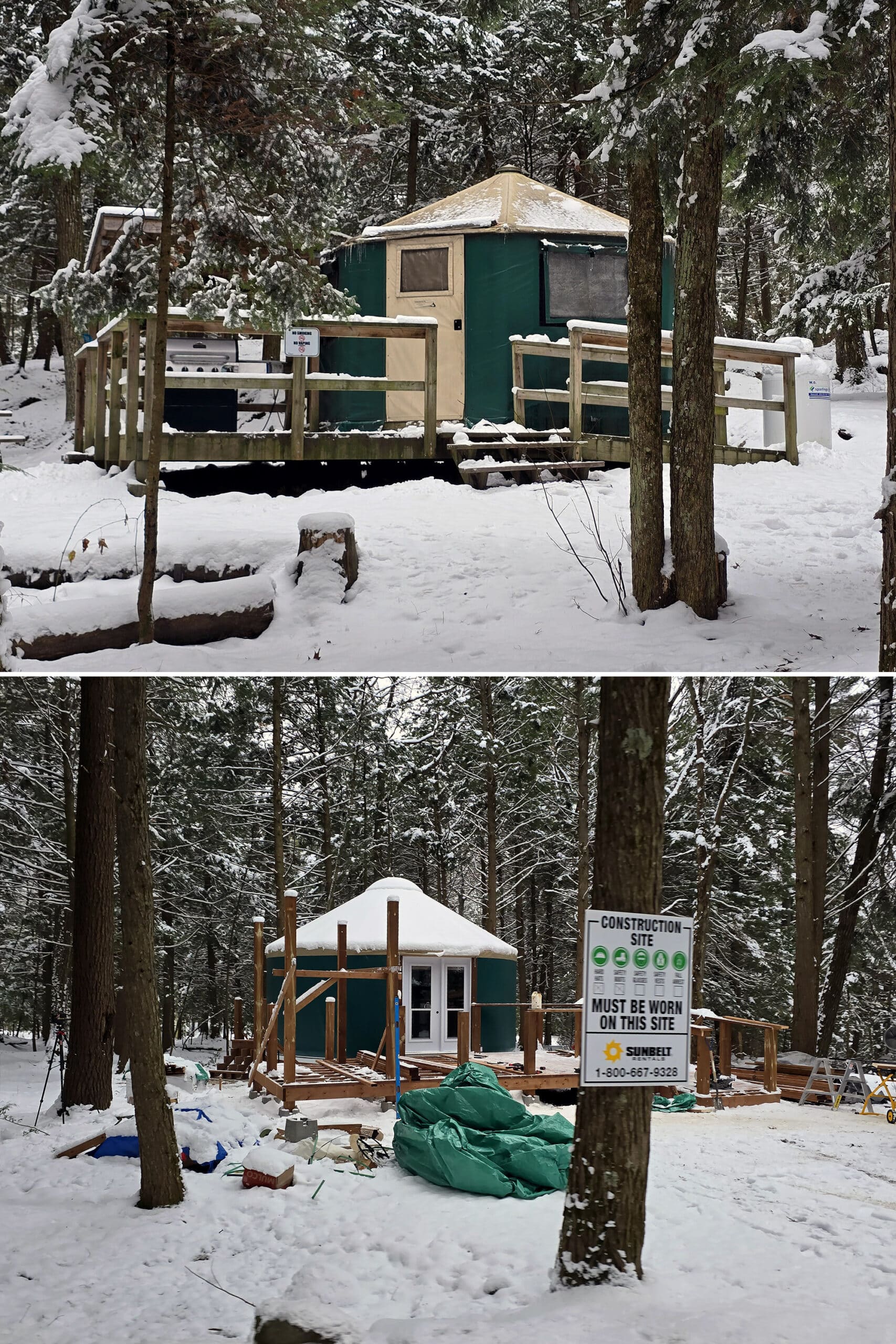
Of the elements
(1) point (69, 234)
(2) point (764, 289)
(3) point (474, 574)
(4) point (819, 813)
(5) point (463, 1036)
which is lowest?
(5) point (463, 1036)

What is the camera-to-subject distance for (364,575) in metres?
7.14

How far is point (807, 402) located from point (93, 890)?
8756 mm

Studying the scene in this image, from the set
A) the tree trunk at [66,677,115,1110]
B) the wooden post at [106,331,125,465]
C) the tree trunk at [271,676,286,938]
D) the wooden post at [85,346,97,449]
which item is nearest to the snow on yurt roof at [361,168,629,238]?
the wooden post at [85,346,97,449]

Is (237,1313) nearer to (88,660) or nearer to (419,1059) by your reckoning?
(88,660)

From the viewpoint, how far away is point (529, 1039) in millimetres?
11484

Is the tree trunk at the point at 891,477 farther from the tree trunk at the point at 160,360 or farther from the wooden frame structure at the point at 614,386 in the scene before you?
the wooden frame structure at the point at 614,386

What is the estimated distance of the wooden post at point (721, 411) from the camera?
11.5m

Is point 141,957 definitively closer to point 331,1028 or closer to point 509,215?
point 331,1028

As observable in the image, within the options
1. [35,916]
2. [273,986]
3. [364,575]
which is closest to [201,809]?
[35,916]

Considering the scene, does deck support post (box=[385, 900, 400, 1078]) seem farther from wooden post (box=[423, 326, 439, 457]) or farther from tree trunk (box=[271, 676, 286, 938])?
tree trunk (box=[271, 676, 286, 938])

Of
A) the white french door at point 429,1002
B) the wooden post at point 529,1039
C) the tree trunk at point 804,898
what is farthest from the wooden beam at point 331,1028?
the tree trunk at point 804,898

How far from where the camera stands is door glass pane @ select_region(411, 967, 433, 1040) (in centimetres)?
1412

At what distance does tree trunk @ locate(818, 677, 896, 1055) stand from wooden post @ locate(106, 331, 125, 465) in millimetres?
6185

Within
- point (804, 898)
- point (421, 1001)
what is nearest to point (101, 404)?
point (421, 1001)
